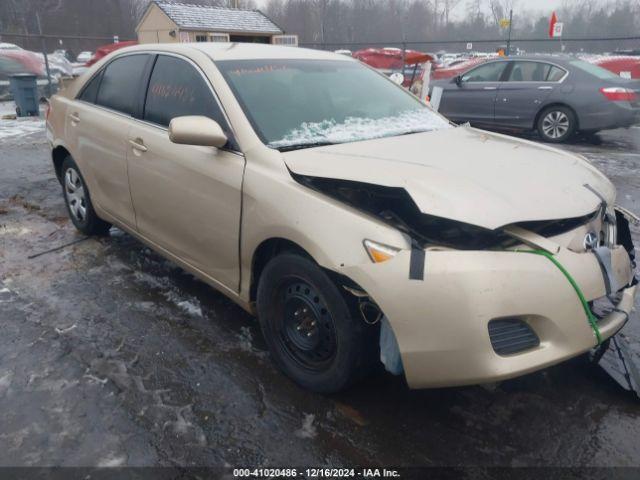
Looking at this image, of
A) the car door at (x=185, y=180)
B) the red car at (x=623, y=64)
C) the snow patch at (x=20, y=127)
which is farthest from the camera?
the red car at (x=623, y=64)

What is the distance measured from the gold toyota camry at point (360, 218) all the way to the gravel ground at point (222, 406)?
0.28 meters

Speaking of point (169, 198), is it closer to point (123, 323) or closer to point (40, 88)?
point (123, 323)

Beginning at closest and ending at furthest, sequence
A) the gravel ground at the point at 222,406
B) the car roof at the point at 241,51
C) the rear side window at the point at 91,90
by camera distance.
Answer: the gravel ground at the point at 222,406 < the car roof at the point at 241,51 < the rear side window at the point at 91,90

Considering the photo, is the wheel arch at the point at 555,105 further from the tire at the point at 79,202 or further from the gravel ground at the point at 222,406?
the tire at the point at 79,202

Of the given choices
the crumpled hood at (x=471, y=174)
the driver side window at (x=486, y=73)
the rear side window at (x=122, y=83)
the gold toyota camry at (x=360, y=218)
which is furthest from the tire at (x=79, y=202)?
the driver side window at (x=486, y=73)

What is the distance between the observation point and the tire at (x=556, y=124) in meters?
8.99

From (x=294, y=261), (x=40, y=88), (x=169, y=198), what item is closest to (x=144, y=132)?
(x=169, y=198)

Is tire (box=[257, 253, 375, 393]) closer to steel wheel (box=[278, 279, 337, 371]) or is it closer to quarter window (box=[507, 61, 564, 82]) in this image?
steel wheel (box=[278, 279, 337, 371])

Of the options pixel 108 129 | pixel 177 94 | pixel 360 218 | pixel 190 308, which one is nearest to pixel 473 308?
pixel 360 218

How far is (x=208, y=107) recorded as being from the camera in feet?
9.94

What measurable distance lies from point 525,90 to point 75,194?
783 centimetres

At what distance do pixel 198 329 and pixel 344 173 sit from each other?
1.51m

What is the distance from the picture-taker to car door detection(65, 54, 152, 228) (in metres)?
3.71

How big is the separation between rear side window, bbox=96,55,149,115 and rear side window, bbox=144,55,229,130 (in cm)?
21
